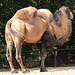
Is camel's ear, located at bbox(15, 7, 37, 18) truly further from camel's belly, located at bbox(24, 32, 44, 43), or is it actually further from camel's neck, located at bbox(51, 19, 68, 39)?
camel's neck, located at bbox(51, 19, 68, 39)

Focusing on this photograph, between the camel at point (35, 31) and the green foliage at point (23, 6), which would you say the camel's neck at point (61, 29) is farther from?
the green foliage at point (23, 6)

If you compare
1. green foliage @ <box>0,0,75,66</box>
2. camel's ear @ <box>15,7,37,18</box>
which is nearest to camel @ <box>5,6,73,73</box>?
camel's ear @ <box>15,7,37,18</box>

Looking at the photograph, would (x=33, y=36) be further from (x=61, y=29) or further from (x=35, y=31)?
(x=61, y=29)

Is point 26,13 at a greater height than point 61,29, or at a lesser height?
greater

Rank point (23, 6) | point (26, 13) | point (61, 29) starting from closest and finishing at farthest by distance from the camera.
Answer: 1. point (26, 13)
2. point (61, 29)
3. point (23, 6)

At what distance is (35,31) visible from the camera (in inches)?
297

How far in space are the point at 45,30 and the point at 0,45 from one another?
4425mm

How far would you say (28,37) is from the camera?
24.7 feet

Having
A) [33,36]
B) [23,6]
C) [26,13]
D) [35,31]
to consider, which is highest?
[23,6]

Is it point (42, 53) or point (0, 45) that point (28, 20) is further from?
point (0, 45)

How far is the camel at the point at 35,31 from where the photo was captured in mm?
7242

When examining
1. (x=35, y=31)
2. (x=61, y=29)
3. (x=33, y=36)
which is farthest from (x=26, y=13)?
(x=61, y=29)

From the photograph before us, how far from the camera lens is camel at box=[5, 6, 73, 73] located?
7.24 m

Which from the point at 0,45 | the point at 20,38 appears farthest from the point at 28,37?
the point at 0,45
